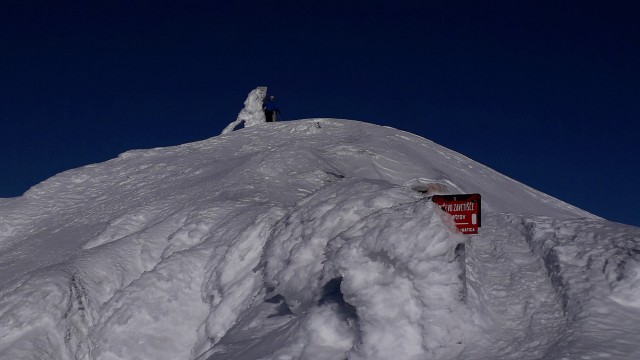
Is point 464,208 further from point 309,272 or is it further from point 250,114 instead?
point 250,114

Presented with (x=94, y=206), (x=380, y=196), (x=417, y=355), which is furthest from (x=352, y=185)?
(x=94, y=206)

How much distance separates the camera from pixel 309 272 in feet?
28.7

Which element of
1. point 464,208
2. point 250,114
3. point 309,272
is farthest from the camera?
point 250,114

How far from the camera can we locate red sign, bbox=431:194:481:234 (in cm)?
890

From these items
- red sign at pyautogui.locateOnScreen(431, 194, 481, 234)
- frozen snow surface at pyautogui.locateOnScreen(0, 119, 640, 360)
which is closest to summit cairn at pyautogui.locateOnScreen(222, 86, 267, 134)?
frozen snow surface at pyautogui.locateOnScreen(0, 119, 640, 360)

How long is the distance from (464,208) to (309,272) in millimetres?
2840

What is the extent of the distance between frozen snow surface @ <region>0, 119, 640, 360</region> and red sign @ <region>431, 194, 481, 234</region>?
20.0 inches

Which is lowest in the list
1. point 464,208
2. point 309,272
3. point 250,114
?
point 309,272

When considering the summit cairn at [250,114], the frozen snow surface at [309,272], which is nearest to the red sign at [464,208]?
the frozen snow surface at [309,272]

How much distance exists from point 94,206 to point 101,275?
24.1 ft

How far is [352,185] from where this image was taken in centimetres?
1008

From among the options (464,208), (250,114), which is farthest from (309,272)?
(250,114)

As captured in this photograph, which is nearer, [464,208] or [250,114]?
[464,208]

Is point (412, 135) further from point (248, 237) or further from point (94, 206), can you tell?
point (248, 237)
